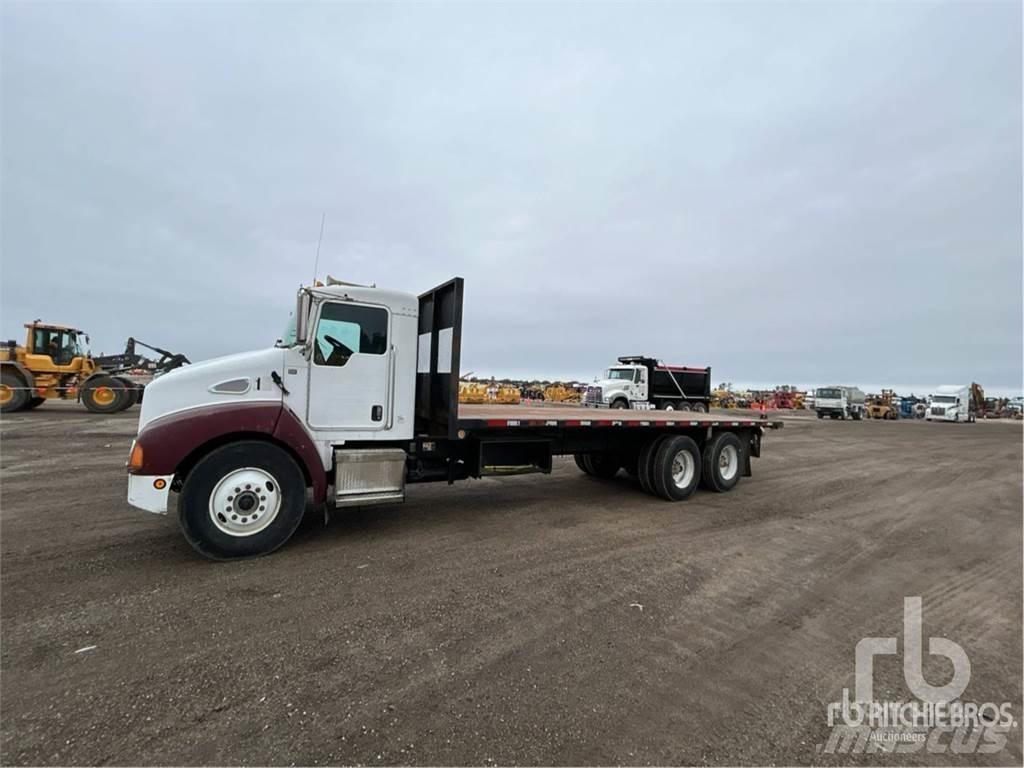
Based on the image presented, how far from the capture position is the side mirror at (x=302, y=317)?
193 inches

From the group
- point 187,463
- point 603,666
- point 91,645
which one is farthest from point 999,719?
point 187,463

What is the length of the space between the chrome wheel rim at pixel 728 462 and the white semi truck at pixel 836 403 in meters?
35.1

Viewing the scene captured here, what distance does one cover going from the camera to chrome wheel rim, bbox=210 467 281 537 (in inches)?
172

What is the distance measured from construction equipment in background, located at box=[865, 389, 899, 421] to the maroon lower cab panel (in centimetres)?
5226

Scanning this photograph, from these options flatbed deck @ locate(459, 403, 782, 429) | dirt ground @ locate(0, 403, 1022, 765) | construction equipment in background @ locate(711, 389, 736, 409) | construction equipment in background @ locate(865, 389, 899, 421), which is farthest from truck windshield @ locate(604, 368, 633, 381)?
construction equipment in background @ locate(865, 389, 899, 421)

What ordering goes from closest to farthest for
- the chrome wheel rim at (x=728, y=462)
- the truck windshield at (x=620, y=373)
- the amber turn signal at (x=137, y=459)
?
the amber turn signal at (x=137, y=459) < the chrome wheel rim at (x=728, y=462) < the truck windshield at (x=620, y=373)

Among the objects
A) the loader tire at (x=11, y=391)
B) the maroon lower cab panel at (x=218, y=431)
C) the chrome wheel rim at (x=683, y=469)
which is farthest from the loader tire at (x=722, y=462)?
the loader tire at (x=11, y=391)

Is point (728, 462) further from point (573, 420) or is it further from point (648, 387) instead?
point (648, 387)

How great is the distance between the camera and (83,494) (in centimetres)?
648

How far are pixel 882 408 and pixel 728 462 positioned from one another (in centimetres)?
4568

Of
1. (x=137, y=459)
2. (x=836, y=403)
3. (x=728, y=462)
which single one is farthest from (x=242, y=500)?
(x=836, y=403)

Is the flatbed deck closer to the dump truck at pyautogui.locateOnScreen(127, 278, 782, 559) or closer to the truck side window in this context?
the dump truck at pyautogui.locateOnScreen(127, 278, 782, 559)

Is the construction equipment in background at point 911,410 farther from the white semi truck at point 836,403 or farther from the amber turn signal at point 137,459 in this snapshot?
the amber turn signal at point 137,459

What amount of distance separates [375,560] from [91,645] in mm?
2044
